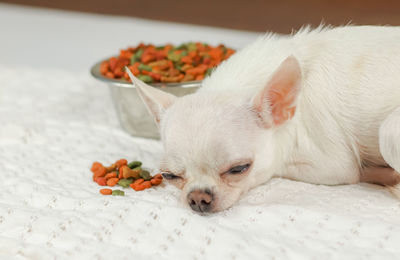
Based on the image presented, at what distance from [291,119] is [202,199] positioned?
36 cm

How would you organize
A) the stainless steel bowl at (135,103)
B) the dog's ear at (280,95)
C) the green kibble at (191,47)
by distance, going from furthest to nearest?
the green kibble at (191,47) → the stainless steel bowl at (135,103) → the dog's ear at (280,95)

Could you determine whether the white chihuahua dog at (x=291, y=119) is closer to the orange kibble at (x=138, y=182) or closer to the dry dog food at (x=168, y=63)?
the orange kibble at (x=138, y=182)

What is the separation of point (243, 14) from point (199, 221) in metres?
2.89

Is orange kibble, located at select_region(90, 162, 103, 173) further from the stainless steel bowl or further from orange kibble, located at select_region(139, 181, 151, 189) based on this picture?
the stainless steel bowl

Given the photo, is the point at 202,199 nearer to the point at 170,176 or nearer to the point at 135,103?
the point at 170,176

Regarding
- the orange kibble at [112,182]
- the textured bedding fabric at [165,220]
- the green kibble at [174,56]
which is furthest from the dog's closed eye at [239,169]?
the green kibble at [174,56]

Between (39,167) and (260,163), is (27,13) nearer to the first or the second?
(39,167)

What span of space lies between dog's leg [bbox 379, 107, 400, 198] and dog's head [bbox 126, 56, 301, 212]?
251 mm

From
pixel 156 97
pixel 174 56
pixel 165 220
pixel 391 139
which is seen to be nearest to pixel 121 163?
pixel 156 97

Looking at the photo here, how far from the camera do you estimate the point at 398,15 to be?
3.51 metres

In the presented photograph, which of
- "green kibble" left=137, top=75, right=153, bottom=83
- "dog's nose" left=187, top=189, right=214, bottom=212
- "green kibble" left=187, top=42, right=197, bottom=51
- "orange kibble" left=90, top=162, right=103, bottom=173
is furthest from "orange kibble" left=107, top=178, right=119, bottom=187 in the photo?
"green kibble" left=187, top=42, right=197, bottom=51

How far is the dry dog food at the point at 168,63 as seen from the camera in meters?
2.01

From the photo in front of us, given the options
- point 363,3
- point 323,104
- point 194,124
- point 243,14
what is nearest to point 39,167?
point 194,124

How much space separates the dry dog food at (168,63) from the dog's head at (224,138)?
0.48 m
